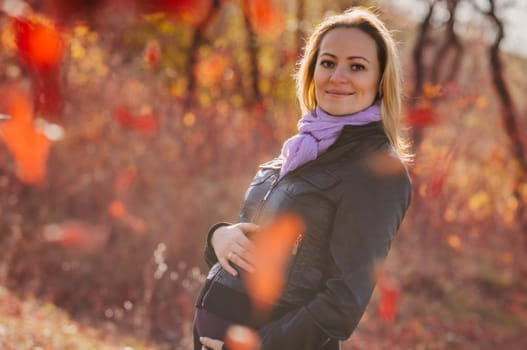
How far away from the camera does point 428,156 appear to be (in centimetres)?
1058

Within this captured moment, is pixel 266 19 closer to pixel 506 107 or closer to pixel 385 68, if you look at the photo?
pixel 506 107

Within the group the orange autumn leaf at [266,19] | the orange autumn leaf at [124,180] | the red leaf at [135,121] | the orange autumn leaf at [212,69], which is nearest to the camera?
the orange autumn leaf at [124,180]

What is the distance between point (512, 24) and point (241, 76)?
4.31 m

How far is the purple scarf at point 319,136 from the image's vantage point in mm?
2244

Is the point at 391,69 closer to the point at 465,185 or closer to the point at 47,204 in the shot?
the point at 47,204

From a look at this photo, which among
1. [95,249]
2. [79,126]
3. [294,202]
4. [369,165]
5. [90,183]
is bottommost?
[95,249]

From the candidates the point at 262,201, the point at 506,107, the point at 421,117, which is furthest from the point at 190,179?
the point at 262,201

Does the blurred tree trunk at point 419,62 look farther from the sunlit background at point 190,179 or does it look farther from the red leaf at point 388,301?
the red leaf at point 388,301

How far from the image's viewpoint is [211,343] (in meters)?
2.26

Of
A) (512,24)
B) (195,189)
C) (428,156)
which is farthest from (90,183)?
(512,24)

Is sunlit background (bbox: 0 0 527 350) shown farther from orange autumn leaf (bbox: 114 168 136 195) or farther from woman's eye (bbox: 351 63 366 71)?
woman's eye (bbox: 351 63 366 71)

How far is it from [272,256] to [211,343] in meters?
0.36

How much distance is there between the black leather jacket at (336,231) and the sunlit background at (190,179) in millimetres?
3551

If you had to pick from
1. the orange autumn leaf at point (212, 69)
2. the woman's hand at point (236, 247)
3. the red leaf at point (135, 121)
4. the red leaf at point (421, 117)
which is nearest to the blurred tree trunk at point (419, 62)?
the red leaf at point (421, 117)
